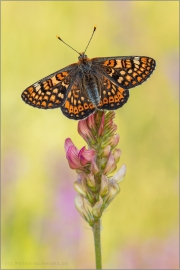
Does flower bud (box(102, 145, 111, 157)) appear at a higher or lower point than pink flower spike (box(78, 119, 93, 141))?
lower

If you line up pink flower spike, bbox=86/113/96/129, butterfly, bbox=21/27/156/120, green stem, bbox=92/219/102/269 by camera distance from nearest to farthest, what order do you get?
green stem, bbox=92/219/102/269 → pink flower spike, bbox=86/113/96/129 → butterfly, bbox=21/27/156/120

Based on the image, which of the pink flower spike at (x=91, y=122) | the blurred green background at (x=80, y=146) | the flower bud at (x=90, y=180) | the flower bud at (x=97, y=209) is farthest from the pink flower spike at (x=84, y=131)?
the blurred green background at (x=80, y=146)

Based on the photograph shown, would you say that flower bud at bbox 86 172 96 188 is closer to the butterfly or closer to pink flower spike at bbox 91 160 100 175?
pink flower spike at bbox 91 160 100 175

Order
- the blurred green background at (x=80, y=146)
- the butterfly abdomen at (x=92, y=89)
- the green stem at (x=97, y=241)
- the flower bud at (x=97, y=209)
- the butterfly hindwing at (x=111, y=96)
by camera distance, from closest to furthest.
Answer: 1. the green stem at (x=97, y=241)
2. the flower bud at (x=97, y=209)
3. the butterfly hindwing at (x=111, y=96)
4. the butterfly abdomen at (x=92, y=89)
5. the blurred green background at (x=80, y=146)

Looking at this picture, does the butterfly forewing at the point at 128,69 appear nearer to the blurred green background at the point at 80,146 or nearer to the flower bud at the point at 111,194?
the flower bud at the point at 111,194

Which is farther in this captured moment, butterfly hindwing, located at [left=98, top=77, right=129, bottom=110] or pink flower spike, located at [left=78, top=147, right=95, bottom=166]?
butterfly hindwing, located at [left=98, top=77, right=129, bottom=110]

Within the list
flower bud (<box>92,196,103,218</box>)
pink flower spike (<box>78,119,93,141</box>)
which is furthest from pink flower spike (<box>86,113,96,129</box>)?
flower bud (<box>92,196,103,218</box>)
